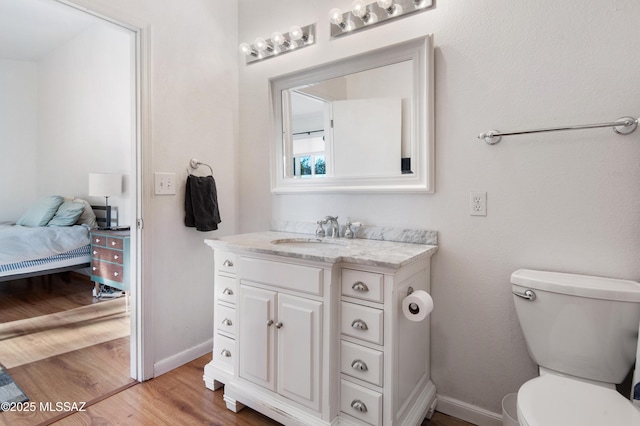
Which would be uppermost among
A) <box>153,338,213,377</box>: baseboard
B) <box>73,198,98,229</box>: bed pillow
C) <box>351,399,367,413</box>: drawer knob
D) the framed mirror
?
the framed mirror

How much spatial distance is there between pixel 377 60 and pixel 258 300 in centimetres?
138

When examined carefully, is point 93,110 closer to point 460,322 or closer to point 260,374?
point 260,374

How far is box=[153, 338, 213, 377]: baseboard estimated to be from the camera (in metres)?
2.04

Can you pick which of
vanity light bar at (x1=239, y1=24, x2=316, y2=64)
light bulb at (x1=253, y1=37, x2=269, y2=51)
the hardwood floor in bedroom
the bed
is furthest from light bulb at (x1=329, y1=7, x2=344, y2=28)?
the bed

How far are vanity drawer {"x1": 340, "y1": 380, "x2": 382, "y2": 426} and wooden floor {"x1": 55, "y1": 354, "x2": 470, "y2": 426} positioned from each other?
444mm

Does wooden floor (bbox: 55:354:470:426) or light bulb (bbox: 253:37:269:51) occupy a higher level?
light bulb (bbox: 253:37:269:51)

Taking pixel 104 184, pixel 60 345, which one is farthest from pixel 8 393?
pixel 104 184

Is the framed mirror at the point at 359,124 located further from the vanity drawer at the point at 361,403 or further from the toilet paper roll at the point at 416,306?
the vanity drawer at the point at 361,403

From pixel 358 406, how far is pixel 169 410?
3.27 ft

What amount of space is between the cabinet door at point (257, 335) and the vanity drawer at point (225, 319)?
128 mm

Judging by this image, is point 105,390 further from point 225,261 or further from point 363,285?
point 363,285

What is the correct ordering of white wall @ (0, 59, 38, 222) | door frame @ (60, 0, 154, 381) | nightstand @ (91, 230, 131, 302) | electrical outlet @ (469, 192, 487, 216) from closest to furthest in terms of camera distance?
electrical outlet @ (469, 192, 487, 216)
door frame @ (60, 0, 154, 381)
nightstand @ (91, 230, 131, 302)
white wall @ (0, 59, 38, 222)

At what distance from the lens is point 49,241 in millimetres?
3359

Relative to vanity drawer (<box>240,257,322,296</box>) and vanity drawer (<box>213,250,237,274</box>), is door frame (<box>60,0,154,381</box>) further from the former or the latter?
vanity drawer (<box>240,257,322,296</box>)
